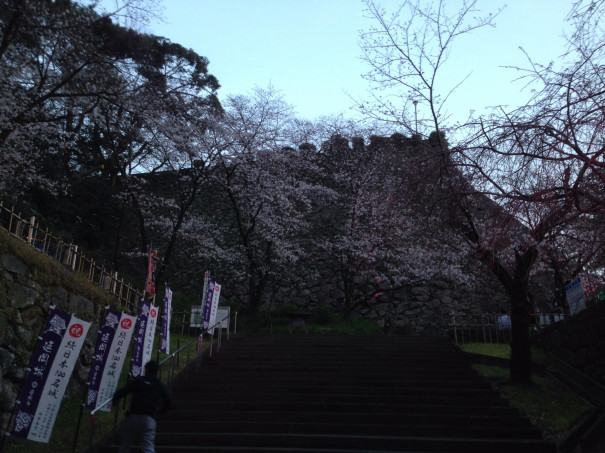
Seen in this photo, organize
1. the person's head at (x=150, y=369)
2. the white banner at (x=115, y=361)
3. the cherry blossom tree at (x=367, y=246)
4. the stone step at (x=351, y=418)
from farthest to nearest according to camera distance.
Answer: the cherry blossom tree at (x=367, y=246) → the stone step at (x=351, y=418) → the white banner at (x=115, y=361) → the person's head at (x=150, y=369)

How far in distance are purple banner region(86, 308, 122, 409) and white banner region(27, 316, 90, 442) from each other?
81cm

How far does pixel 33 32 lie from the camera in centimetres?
956

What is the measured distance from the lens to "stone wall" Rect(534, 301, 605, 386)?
931 cm

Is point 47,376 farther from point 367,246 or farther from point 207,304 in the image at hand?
point 367,246

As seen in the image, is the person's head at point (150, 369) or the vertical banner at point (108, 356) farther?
the vertical banner at point (108, 356)

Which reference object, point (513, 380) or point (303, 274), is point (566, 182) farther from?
point (303, 274)

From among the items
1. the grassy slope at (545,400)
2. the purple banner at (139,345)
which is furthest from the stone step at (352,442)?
the purple banner at (139,345)

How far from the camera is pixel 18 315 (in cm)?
756

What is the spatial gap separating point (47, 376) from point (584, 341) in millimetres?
9618

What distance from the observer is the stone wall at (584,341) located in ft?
30.6

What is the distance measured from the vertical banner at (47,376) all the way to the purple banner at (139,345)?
7.67ft

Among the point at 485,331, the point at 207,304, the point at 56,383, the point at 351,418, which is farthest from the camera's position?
the point at 485,331

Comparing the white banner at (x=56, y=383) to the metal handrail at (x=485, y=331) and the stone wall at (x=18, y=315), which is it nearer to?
the stone wall at (x=18, y=315)

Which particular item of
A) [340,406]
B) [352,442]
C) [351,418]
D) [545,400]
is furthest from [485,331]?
[352,442]
